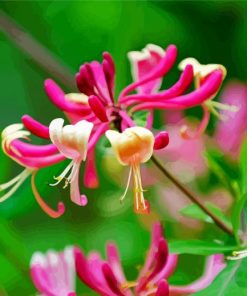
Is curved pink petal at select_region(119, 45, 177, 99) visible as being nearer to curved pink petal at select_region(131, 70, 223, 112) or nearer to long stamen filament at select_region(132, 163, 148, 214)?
curved pink petal at select_region(131, 70, 223, 112)

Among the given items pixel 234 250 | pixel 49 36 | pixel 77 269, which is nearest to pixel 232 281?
pixel 234 250

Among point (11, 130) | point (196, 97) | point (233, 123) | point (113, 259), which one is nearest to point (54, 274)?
point (113, 259)

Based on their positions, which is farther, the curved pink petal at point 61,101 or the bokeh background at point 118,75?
the bokeh background at point 118,75

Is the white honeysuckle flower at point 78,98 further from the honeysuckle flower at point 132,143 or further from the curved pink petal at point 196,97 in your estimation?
the honeysuckle flower at point 132,143

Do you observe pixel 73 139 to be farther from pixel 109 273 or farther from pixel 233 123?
pixel 233 123

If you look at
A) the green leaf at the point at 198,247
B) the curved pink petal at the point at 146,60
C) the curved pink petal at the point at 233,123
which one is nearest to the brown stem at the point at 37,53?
the curved pink petal at the point at 233,123

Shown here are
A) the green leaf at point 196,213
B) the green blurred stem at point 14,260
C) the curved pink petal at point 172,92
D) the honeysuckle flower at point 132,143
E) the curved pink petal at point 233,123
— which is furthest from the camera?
the curved pink petal at point 233,123

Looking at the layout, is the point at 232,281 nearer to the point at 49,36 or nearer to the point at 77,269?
the point at 77,269
